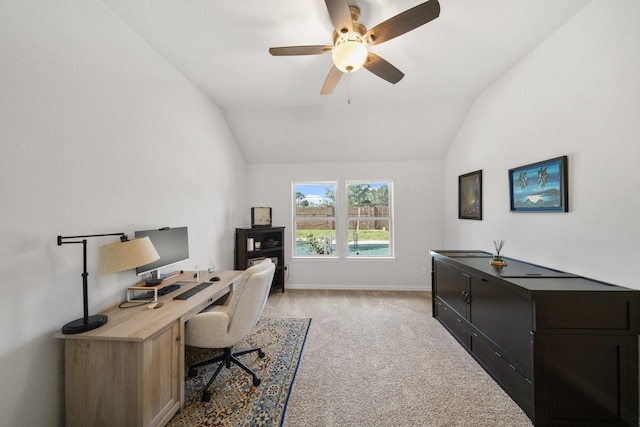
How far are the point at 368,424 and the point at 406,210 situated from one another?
3.37 metres

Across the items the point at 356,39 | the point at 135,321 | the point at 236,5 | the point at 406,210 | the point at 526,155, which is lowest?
the point at 135,321

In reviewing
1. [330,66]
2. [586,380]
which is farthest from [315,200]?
[586,380]

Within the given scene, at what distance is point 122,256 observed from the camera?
62.8 inches

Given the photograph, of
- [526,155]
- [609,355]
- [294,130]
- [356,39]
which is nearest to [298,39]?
[356,39]

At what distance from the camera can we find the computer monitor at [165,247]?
2121 millimetres

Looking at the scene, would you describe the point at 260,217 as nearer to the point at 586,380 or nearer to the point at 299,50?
the point at 299,50

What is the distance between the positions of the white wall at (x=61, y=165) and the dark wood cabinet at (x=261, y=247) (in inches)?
63.0

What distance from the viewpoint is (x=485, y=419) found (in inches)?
63.9

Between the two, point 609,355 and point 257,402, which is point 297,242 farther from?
point 609,355

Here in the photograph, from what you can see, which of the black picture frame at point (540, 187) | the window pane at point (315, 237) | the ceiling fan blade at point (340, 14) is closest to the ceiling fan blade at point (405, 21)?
the ceiling fan blade at point (340, 14)

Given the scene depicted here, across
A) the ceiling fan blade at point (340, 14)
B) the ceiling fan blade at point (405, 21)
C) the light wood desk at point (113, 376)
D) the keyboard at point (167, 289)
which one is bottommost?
the light wood desk at point (113, 376)

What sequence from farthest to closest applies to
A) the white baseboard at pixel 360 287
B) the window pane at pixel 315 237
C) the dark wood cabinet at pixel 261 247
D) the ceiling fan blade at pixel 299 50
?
the window pane at pixel 315 237 → the white baseboard at pixel 360 287 → the dark wood cabinet at pixel 261 247 → the ceiling fan blade at pixel 299 50

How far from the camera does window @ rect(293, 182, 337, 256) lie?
459cm

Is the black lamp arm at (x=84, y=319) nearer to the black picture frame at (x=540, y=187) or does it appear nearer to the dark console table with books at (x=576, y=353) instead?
the dark console table with books at (x=576, y=353)
